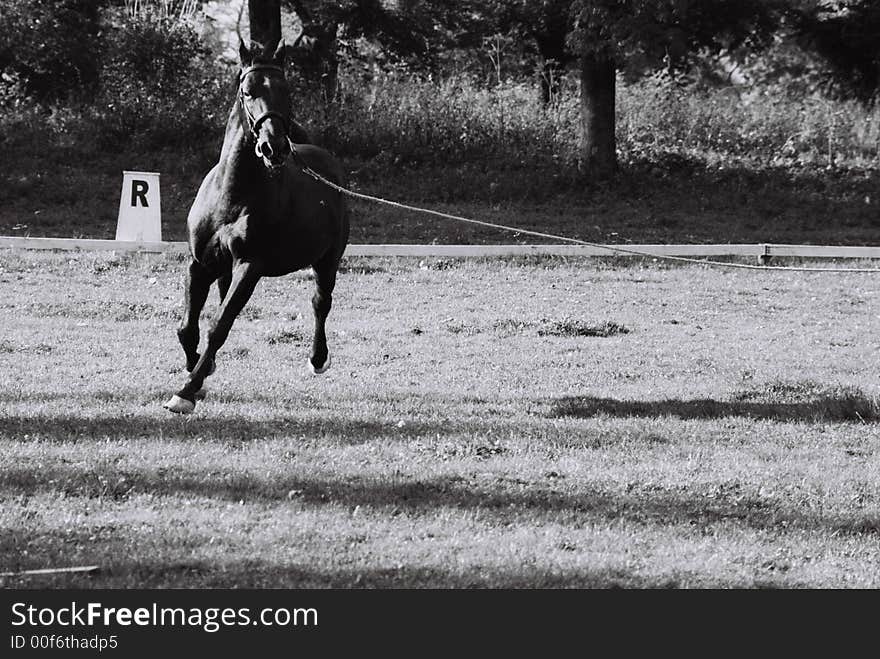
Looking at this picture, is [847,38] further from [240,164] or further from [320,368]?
[240,164]

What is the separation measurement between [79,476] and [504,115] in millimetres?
21649

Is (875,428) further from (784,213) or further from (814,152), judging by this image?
(814,152)

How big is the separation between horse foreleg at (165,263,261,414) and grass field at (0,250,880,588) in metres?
0.20

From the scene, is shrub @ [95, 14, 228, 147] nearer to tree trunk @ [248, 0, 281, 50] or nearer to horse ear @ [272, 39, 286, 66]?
tree trunk @ [248, 0, 281, 50]

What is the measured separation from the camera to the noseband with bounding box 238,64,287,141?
7.65m

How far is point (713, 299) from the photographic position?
15398mm

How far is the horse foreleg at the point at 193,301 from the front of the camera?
28.4ft

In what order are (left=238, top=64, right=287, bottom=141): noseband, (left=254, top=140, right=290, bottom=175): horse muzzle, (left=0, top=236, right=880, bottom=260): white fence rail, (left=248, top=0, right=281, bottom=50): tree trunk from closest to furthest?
(left=254, top=140, right=290, bottom=175): horse muzzle
(left=238, top=64, right=287, bottom=141): noseband
(left=0, top=236, right=880, bottom=260): white fence rail
(left=248, top=0, right=281, bottom=50): tree trunk

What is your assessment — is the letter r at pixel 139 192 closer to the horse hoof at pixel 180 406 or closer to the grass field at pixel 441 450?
the grass field at pixel 441 450

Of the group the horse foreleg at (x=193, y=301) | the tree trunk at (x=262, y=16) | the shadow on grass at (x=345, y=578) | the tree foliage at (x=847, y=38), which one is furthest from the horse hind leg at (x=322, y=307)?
the tree foliage at (x=847, y=38)

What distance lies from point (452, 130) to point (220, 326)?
1876 centimetres

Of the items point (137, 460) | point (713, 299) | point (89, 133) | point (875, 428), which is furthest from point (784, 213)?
point (137, 460)

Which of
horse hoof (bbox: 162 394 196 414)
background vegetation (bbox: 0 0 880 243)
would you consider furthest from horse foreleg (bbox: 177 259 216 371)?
background vegetation (bbox: 0 0 880 243)

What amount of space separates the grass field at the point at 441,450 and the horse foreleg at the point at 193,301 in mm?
408
